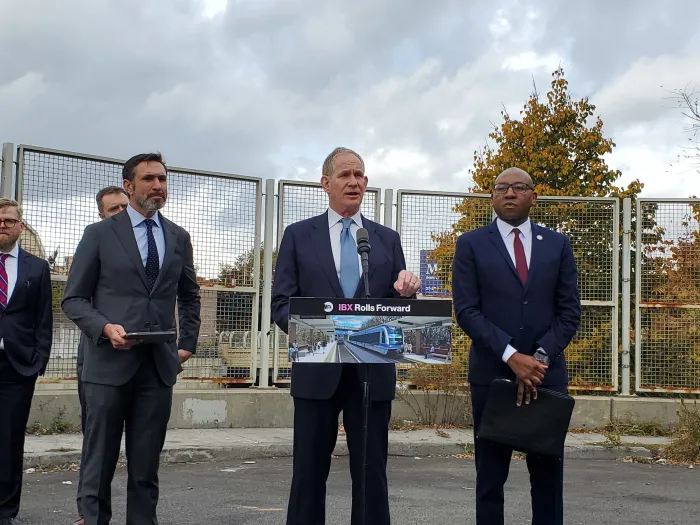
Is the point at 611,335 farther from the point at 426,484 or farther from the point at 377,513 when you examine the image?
the point at 377,513

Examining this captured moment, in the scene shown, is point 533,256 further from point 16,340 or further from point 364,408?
point 16,340

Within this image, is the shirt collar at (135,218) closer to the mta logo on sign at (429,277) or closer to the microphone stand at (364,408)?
the microphone stand at (364,408)

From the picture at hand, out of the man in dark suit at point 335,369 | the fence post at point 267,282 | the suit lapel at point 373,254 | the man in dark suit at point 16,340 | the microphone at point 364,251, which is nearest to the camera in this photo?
the microphone at point 364,251

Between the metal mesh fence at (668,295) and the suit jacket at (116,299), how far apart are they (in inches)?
313

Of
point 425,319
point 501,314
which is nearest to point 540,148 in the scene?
point 501,314

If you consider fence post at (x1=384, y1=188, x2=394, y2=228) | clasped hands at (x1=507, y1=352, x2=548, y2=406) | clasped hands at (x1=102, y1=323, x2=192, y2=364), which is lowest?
clasped hands at (x1=507, y1=352, x2=548, y2=406)

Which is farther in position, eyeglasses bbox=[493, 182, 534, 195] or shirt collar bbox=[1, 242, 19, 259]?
shirt collar bbox=[1, 242, 19, 259]

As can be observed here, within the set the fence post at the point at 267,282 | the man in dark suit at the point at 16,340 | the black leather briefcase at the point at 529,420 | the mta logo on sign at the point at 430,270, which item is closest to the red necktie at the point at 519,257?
the black leather briefcase at the point at 529,420

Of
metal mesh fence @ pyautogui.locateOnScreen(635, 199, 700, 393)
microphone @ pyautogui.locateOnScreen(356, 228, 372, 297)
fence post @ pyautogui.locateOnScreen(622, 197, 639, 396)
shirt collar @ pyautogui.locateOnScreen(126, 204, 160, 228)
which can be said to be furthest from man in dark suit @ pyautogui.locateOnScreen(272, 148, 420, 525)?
metal mesh fence @ pyautogui.locateOnScreen(635, 199, 700, 393)

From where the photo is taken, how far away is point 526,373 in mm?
4859

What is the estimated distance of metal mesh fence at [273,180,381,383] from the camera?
436 inches

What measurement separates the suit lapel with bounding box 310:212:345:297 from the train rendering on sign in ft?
2.16

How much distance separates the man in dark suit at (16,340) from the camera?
6129mm

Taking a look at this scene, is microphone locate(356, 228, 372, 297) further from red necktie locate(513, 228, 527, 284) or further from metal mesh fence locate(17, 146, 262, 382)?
metal mesh fence locate(17, 146, 262, 382)
